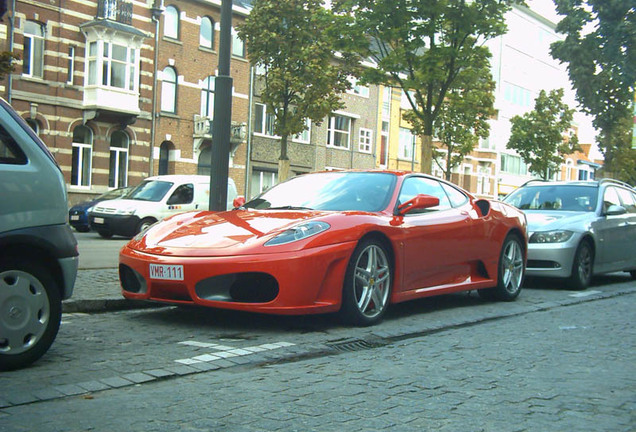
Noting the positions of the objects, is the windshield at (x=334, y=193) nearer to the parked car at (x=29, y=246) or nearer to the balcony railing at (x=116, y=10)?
the parked car at (x=29, y=246)

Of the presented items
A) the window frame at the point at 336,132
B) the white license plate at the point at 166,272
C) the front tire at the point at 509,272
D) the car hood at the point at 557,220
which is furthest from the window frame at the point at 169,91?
the white license plate at the point at 166,272

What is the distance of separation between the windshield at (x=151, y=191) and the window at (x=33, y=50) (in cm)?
1116

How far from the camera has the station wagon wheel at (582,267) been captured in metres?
10.4

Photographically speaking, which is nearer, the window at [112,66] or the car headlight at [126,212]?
the car headlight at [126,212]

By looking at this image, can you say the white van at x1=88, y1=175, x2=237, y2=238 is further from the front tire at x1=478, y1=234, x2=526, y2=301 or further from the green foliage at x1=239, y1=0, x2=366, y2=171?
the front tire at x1=478, y1=234, x2=526, y2=301

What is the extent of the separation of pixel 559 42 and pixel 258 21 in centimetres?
1231

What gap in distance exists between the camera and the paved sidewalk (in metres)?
6.68

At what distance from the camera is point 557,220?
420 inches

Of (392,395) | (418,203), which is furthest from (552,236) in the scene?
(392,395)

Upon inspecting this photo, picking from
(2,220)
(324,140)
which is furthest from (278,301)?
(324,140)

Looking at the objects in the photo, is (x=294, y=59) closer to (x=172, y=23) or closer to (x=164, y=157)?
(x=172, y=23)

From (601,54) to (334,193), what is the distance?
84.7 ft

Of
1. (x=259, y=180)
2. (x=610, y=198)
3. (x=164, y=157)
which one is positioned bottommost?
(x=610, y=198)

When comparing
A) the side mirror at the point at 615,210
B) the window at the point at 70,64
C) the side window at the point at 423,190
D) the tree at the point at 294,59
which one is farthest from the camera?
the window at the point at 70,64
